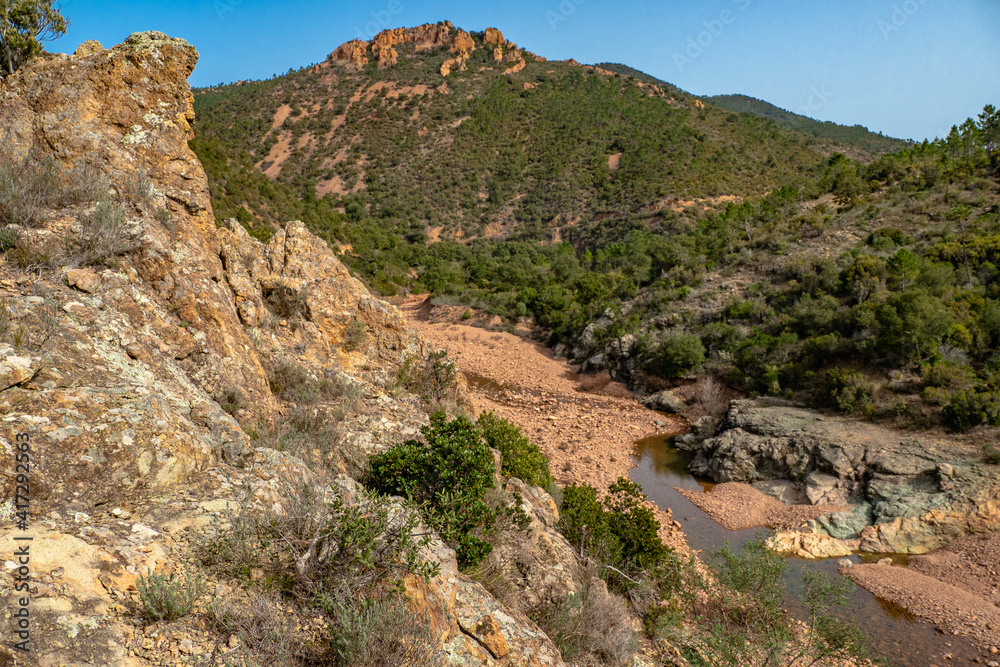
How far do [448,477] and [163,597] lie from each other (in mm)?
3197

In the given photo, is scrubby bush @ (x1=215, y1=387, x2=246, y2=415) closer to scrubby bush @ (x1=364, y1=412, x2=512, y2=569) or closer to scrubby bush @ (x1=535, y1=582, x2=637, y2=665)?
scrubby bush @ (x1=364, y1=412, x2=512, y2=569)

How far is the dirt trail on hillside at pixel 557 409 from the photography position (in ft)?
38.3

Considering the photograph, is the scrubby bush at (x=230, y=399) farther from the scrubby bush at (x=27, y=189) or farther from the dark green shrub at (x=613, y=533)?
the dark green shrub at (x=613, y=533)

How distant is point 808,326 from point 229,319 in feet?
55.8

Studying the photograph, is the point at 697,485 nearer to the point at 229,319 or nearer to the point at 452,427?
the point at 452,427

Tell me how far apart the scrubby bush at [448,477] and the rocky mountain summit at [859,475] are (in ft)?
22.6

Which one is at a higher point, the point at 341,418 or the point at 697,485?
the point at 341,418

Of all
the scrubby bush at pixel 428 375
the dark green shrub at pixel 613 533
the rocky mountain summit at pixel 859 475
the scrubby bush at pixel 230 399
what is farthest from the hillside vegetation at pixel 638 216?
the scrubby bush at pixel 230 399

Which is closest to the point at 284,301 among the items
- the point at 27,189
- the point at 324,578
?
the point at 27,189

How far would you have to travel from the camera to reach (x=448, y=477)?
212 inches

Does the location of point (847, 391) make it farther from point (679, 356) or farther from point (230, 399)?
point (230, 399)

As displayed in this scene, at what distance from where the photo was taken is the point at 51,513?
255cm

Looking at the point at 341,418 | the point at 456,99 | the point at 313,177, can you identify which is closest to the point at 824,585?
the point at 341,418

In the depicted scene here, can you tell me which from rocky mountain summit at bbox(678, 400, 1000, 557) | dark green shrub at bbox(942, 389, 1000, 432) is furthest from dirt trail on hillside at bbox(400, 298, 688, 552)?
dark green shrub at bbox(942, 389, 1000, 432)
